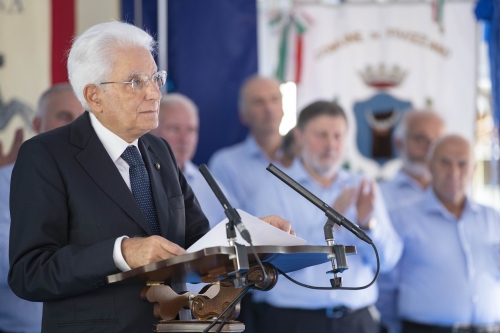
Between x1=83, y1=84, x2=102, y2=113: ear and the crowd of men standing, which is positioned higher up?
x1=83, y1=84, x2=102, y2=113: ear

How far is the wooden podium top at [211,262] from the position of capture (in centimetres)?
171

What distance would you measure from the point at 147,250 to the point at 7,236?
2.02 meters

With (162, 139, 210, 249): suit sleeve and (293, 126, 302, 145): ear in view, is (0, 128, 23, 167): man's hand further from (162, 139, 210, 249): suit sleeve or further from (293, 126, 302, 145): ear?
(162, 139, 210, 249): suit sleeve

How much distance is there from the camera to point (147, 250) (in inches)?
72.2

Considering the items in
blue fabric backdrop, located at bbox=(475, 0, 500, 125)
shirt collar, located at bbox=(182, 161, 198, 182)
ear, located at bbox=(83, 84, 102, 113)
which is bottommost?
shirt collar, located at bbox=(182, 161, 198, 182)

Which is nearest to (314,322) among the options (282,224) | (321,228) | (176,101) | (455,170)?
(321,228)

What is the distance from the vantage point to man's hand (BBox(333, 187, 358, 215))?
4422 mm

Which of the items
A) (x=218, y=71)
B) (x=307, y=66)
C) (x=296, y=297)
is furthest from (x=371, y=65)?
(x=296, y=297)

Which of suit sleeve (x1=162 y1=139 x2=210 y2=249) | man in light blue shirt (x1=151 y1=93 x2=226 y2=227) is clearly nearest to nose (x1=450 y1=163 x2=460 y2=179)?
man in light blue shirt (x1=151 y1=93 x2=226 y2=227)

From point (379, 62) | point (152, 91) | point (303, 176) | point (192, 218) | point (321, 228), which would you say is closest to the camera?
point (152, 91)

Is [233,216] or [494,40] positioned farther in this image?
[494,40]

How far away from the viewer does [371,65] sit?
222 inches

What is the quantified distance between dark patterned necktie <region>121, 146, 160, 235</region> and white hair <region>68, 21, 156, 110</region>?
0.24 meters

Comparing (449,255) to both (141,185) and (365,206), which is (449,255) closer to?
(365,206)
